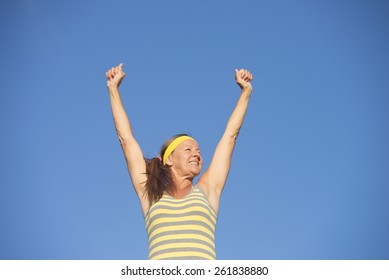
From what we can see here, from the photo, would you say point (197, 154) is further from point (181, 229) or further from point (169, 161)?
point (181, 229)

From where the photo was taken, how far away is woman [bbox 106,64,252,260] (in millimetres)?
4199

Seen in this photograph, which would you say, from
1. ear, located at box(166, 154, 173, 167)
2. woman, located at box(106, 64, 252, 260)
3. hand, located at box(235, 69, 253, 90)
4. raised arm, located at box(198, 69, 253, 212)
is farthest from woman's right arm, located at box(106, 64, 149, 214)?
hand, located at box(235, 69, 253, 90)

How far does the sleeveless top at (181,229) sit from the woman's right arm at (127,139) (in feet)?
0.94

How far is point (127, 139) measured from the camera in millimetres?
5023

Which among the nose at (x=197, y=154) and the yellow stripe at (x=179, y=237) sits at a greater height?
the nose at (x=197, y=154)

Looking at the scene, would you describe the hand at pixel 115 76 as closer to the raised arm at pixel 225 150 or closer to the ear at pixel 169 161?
the ear at pixel 169 161

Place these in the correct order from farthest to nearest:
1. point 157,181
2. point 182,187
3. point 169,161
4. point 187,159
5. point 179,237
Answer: point 169,161 < point 187,159 < point 182,187 < point 157,181 < point 179,237

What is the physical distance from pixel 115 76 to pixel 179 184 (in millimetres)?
1474

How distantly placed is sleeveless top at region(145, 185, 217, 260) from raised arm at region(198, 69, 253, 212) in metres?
0.25

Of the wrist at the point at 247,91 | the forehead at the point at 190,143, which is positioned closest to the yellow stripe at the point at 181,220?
the forehead at the point at 190,143

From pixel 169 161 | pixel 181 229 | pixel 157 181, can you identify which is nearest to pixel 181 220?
pixel 181 229

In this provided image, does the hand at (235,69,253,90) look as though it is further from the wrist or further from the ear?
the ear

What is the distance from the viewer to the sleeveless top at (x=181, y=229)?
163 inches
